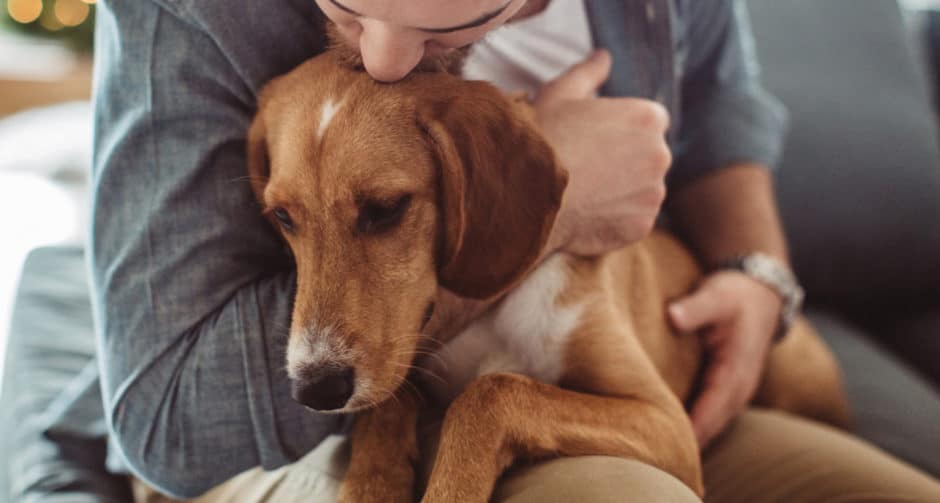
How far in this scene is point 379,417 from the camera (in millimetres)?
1166

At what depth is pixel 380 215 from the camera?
1.08 meters

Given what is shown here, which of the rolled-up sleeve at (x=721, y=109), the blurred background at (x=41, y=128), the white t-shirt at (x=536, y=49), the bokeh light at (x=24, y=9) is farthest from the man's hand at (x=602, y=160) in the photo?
the bokeh light at (x=24, y=9)

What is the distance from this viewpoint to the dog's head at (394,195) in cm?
105

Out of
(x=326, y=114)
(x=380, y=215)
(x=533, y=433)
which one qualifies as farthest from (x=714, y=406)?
(x=326, y=114)

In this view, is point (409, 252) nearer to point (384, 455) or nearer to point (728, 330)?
point (384, 455)

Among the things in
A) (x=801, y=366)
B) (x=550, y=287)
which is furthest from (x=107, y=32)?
(x=801, y=366)

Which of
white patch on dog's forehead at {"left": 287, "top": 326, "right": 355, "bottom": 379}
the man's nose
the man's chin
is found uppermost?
the man's nose

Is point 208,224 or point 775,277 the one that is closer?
point 208,224

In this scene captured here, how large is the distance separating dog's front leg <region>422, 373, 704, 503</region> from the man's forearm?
696 millimetres

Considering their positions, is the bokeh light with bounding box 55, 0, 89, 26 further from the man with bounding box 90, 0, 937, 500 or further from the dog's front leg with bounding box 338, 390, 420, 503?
the dog's front leg with bounding box 338, 390, 420, 503

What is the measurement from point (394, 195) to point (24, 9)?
→ 123 inches

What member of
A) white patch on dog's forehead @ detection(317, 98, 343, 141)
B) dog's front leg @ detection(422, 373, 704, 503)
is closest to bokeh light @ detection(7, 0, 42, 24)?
Answer: white patch on dog's forehead @ detection(317, 98, 343, 141)

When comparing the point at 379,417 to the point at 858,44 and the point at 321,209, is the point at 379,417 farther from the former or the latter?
the point at 858,44

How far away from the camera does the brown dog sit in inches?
40.3
